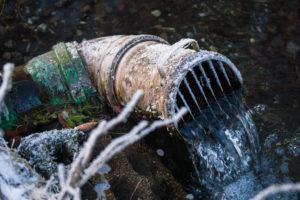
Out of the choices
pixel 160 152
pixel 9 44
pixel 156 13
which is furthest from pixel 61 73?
pixel 156 13

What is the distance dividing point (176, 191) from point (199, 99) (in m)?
0.69

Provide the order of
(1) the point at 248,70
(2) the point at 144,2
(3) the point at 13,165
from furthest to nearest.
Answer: (2) the point at 144,2, (1) the point at 248,70, (3) the point at 13,165

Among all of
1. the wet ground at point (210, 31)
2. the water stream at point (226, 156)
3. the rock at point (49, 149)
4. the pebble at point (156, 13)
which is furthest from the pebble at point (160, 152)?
the pebble at point (156, 13)

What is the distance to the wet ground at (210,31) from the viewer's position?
8.65 feet

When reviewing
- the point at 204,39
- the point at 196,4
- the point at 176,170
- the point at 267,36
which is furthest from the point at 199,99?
the point at 196,4

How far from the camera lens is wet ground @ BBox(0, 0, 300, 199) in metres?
2.64

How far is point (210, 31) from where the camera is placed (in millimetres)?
3533

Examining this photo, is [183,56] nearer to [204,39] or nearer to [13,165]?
[13,165]

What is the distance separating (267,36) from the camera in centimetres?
339

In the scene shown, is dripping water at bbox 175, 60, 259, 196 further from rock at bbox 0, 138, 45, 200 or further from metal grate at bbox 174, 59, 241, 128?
rock at bbox 0, 138, 45, 200

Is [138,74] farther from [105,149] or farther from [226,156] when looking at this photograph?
[105,149]

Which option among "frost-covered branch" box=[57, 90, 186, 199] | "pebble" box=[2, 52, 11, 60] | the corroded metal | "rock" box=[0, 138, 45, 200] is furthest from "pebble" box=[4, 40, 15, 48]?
"frost-covered branch" box=[57, 90, 186, 199]

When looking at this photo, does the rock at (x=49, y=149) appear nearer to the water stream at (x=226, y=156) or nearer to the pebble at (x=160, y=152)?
the pebble at (x=160, y=152)

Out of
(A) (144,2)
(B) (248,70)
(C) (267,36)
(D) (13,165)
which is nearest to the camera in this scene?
(D) (13,165)
